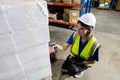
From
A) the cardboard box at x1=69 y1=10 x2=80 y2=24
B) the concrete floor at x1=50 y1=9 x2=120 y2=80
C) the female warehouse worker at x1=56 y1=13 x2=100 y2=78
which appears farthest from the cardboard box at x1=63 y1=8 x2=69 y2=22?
the female warehouse worker at x1=56 y1=13 x2=100 y2=78

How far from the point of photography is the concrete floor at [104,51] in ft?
7.65

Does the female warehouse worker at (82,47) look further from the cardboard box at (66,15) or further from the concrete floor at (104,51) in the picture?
the cardboard box at (66,15)

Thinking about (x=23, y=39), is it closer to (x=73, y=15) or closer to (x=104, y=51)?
(x=104, y=51)

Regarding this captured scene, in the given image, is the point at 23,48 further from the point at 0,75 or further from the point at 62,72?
the point at 62,72

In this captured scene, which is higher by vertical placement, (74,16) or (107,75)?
(74,16)

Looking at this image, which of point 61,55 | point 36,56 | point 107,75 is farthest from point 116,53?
point 36,56

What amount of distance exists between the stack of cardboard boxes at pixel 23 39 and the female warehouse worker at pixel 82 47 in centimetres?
67

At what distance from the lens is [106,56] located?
110 inches

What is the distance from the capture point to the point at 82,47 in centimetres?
191

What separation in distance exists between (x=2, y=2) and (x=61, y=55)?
2086 mm

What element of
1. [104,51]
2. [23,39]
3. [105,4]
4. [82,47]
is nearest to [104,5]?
[105,4]

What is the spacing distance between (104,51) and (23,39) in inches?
94.7

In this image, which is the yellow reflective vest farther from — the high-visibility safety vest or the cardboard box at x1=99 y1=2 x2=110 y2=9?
the cardboard box at x1=99 y1=2 x2=110 y2=9

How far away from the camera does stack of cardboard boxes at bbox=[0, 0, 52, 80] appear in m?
0.85
